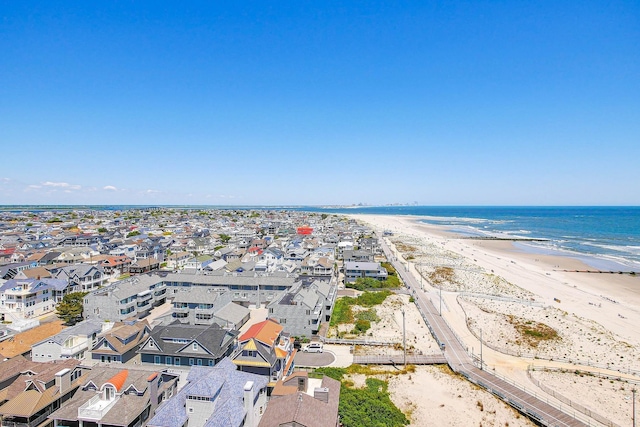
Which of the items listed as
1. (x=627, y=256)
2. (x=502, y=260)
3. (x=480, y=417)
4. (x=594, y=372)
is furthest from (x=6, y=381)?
(x=627, y=256)

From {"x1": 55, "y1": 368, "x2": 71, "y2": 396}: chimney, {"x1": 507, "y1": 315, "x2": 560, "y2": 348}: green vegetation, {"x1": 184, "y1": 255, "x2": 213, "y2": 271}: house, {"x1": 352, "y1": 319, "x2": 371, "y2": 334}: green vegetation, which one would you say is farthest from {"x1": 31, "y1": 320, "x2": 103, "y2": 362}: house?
{"x1": 507, "y1": 315, "x2": 560, "y2": 348}: green vegetation

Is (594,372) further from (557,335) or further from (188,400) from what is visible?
(188,400)

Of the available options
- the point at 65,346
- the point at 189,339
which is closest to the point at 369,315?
the point at 189,339

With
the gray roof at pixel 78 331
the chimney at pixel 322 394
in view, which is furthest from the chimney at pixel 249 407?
the gray roof at pixel 78 331

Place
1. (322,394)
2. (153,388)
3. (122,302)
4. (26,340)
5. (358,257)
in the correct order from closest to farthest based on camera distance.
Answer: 1. (322,394)
2. (153,388)
3. (26,340)
4. (122,302)
5. (358,257)

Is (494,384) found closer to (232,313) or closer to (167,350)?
(232,313)

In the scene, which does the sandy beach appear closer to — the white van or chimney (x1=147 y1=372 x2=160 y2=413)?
the white van
